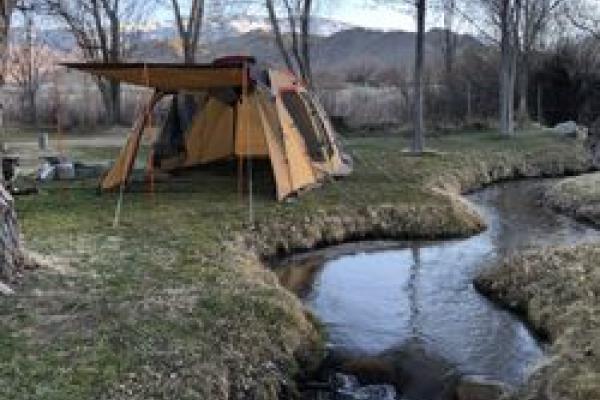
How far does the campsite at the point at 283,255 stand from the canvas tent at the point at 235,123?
5 cm

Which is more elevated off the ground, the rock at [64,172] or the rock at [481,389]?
the rock at [64,172]

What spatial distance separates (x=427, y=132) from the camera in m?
35.1

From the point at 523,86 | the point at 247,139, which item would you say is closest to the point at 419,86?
the point at 247,139

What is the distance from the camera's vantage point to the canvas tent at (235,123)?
16453 millimetres

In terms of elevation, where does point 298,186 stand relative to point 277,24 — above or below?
below

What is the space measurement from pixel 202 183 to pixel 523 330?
9.20 m

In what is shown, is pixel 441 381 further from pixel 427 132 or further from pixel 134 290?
pixel 427 132

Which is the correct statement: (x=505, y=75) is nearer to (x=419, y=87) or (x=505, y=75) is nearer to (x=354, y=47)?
(x=419, y=87)

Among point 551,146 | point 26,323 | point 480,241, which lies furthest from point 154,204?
point 551,146

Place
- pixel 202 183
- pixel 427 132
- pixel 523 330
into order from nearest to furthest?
pixel 523 330, pixel 202 183, pixel 427 132

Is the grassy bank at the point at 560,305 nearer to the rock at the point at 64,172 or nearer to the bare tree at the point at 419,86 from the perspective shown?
the rock at the point at 64,172

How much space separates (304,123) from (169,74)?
4200 millimetres

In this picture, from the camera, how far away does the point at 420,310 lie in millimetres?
12195

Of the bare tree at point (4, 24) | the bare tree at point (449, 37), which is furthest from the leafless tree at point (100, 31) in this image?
the bare tree at point (4, 24)
